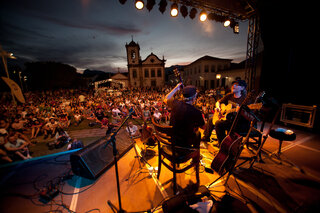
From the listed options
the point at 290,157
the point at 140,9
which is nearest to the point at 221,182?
the point at 290,157

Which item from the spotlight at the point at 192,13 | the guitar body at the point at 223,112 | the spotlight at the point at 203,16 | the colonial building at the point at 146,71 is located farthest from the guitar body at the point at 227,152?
the colonial building at the point at 146,71

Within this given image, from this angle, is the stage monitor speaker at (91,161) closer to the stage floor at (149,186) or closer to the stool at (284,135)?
the stage floor at (149,186)

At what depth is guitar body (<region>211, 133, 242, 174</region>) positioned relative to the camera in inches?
83.2

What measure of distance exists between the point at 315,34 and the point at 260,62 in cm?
173

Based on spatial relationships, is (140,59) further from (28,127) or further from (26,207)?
(26,207)

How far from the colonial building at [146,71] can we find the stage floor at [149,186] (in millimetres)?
33411

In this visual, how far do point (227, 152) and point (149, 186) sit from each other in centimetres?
167

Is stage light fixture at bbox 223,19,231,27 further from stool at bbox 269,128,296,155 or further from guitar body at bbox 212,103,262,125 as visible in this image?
stool at bbox 269,128,296,155

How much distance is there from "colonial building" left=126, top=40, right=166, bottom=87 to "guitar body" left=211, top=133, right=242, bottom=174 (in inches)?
1360

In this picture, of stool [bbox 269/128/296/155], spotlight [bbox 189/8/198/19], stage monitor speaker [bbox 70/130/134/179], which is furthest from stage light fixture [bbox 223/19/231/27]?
stage monitor speaker [bbox 70/130/134/179]

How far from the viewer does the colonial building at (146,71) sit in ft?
112

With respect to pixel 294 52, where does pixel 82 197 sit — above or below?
below

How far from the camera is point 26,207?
2107mm

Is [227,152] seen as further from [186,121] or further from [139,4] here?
[139,4]
